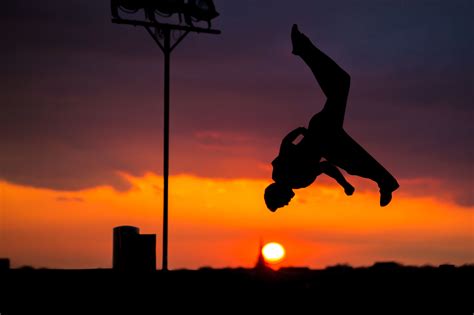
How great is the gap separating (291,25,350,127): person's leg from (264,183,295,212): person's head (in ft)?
4.22

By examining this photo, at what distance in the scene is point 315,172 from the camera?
43.5ft

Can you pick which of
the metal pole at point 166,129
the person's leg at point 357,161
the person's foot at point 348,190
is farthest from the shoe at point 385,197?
the metal pole at point 166,129

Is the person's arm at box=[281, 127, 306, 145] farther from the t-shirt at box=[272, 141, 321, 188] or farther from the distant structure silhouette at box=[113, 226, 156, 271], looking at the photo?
the distant structure silhouette at box=[113, 226, 156, 271]

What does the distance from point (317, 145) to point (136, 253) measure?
5.02 m

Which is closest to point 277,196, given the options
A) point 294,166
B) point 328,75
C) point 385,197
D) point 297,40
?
point 294,166

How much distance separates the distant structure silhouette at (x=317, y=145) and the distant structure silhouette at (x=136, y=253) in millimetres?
4007

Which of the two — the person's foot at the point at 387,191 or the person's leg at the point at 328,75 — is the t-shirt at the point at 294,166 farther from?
the person's foot at the point at 387,191

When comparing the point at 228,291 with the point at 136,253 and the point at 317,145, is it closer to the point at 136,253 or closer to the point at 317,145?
the point at 136,253

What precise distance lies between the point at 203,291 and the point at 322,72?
446 centimetres

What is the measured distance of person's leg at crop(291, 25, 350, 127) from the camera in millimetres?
13016

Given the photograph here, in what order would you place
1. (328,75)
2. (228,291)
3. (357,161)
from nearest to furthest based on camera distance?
1. (328,75)
2. (357,161)
3. (228,291)

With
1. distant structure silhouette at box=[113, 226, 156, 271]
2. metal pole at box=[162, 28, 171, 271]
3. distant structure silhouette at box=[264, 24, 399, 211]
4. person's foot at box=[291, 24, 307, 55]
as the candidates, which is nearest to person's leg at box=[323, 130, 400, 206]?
distant structure silhouette at box=[264, 24, 399, 211]

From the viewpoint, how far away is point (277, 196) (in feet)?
43.3

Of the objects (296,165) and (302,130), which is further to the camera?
(302,130)
